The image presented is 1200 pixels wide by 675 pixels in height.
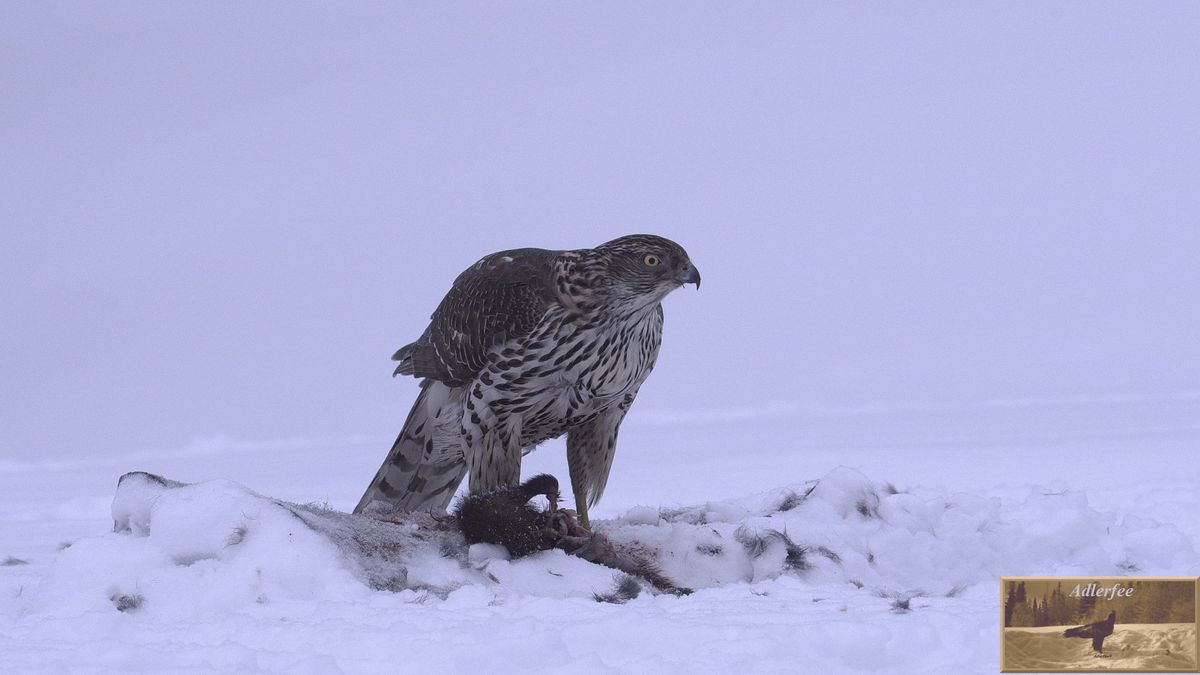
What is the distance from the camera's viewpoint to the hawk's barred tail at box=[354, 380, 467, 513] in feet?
22.3

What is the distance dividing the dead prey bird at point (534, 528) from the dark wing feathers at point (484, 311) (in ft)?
2.55

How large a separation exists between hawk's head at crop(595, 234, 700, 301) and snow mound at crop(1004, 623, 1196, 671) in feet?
8.43

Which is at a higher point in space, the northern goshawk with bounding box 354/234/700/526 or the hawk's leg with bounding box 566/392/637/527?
the northern goshawk with bounding box 354/234/700/526

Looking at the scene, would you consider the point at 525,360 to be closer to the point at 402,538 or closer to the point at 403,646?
the point at 402,538

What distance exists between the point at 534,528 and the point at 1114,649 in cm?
253

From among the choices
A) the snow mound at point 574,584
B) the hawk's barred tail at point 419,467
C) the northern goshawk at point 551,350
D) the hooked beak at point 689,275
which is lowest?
the snow mound at point 574,584

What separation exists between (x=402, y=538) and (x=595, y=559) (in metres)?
0.84

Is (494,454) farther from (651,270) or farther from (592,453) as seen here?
(651,270)

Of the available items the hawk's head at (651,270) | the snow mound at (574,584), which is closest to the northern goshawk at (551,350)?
the hawk's head at (651,270)

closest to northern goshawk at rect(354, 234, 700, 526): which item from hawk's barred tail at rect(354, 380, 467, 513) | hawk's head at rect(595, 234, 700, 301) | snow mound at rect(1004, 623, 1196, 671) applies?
hawk's head at rect(595, 234, 700, 301)

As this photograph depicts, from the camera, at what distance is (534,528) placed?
17.7 ft

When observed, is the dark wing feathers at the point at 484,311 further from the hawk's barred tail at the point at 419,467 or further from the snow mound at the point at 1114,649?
the snow mound at the point at 1114,649

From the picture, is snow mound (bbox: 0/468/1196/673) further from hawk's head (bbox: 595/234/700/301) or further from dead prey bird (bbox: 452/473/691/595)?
hawk's head (bbox: 595/234/700/301)

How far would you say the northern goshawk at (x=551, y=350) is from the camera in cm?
579
